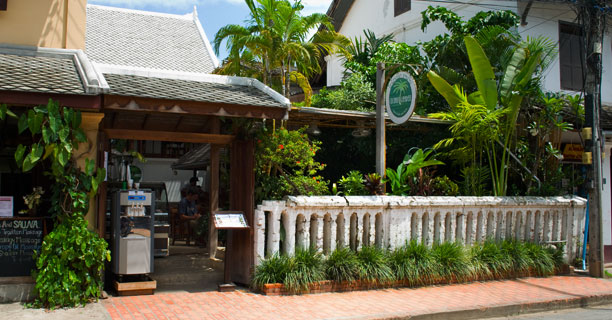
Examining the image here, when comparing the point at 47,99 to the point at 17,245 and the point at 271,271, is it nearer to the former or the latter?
the point at 17,245

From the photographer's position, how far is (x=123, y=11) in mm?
20719

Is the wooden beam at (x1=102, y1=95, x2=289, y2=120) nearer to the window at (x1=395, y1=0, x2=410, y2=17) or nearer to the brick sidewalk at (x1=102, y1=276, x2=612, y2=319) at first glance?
the brick sidewalk at (x1=102, y1=276, x2=612, y2=319)

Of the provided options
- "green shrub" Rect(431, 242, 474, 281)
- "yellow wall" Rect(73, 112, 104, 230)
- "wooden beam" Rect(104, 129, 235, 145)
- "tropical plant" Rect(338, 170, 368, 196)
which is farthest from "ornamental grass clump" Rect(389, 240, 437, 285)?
"yellow wall" Rect(73, 112, 104, 230)

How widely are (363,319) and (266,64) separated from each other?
21.3 feet

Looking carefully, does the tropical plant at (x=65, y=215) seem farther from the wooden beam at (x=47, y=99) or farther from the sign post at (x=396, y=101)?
the sign post at (x=396, y=101)

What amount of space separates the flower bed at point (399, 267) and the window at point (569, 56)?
284 inches

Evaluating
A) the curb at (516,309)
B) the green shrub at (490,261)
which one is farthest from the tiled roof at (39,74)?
the green shrub at (490,261)

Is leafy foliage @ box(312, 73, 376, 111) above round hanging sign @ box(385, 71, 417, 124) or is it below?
above

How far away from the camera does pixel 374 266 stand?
30.7 feet

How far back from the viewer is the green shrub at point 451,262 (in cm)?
1001

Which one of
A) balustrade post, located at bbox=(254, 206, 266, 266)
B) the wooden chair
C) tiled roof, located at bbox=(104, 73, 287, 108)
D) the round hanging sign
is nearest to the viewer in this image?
tiled roof, located at bbox=(104, 73, 287, 108)

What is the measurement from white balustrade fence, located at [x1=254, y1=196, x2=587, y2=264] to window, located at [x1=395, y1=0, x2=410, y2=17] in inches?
363

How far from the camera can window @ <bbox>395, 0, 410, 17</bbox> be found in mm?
18719

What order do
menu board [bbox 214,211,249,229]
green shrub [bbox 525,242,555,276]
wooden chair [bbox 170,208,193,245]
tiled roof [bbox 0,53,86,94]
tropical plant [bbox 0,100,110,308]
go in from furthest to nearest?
wooden chair [bbox 170,208,193,245] < green shrub [bbox 525,242,555,276] < menu board [bbox 214,211,249,229] < tropical plant [bbox 0,100,110,308] < tiled roof [bbox 0,53,86,94]
